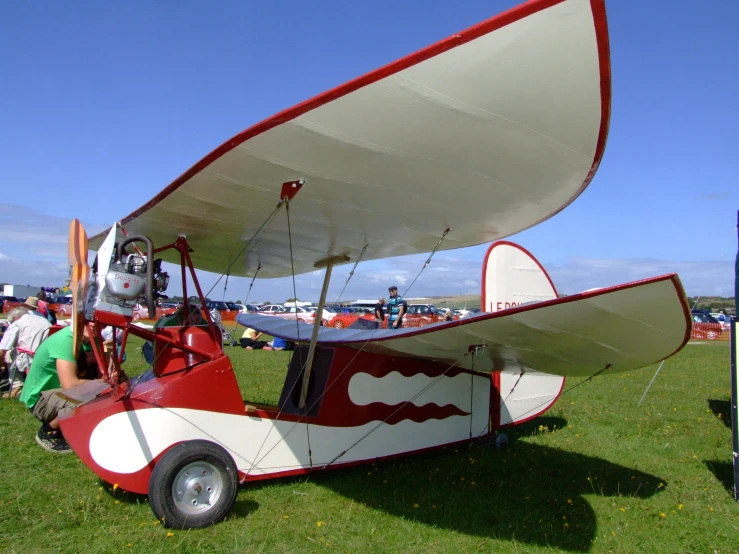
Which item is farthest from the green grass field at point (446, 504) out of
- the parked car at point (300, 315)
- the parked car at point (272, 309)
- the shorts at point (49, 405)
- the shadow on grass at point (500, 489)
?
the parked car at point (272, 309)

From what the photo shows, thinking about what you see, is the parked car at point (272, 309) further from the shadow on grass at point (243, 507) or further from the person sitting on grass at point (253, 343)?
the shadow on grass at point (243, 507)

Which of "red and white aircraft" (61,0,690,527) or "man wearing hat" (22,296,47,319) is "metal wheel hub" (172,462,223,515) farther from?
"man wearing hat" (22,296,47,319)

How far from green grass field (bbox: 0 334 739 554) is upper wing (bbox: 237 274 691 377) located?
1.14 m

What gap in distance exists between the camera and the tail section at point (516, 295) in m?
6.31

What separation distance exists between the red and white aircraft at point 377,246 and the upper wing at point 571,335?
0.02m

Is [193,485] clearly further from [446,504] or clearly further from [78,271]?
[446,504]

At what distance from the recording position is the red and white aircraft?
8.03ft

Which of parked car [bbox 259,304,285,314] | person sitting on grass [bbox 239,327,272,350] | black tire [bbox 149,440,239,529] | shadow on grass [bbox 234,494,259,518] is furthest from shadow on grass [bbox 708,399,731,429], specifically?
parked car [bbox 259,304,285,314]

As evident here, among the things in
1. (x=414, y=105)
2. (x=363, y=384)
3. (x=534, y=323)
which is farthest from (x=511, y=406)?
(x=414, y=105)

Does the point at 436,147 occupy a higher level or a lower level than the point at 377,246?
higher

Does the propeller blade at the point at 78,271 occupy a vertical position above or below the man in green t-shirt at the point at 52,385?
above

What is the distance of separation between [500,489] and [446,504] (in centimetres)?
69

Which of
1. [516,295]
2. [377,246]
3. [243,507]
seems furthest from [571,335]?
[516,295]

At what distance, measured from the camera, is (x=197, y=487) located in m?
3.66
